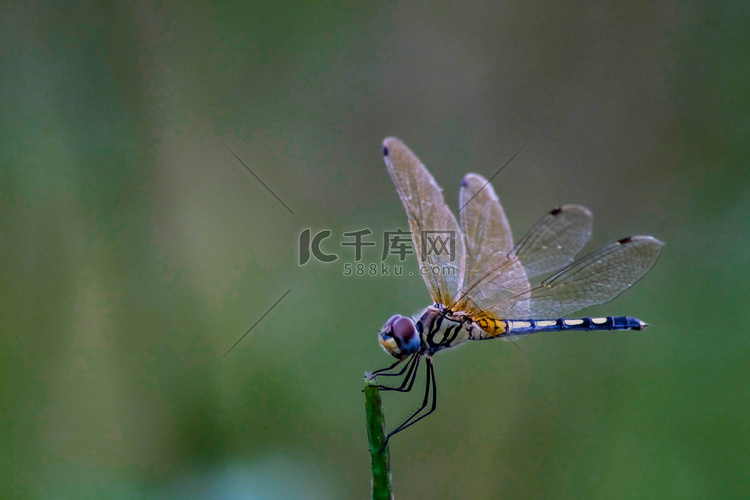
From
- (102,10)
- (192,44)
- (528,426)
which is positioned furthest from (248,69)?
(528,426)

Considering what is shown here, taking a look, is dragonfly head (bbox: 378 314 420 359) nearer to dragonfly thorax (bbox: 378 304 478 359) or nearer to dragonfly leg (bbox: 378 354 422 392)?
dragonfly thorax (bbox: 378 304 478 359)

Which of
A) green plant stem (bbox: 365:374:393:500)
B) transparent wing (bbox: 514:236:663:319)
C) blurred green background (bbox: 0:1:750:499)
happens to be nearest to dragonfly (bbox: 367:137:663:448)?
Result: transparent wing (bbox: 514:236:663:319)

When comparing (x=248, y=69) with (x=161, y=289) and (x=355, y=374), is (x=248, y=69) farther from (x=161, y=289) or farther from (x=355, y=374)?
(x=355, y=374)

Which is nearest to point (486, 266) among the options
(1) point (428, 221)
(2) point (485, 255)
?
(2) point (485, 255)

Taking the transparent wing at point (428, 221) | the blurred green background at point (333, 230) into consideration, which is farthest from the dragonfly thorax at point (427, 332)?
the blurred green background at point (333, 230)

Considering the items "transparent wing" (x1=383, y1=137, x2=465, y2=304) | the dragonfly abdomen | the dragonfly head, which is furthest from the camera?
the dragonfly abdomen

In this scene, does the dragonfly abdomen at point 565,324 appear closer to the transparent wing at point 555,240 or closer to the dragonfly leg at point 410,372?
the transparent wing at point 555,240

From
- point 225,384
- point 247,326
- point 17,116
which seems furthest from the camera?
point 247,326
